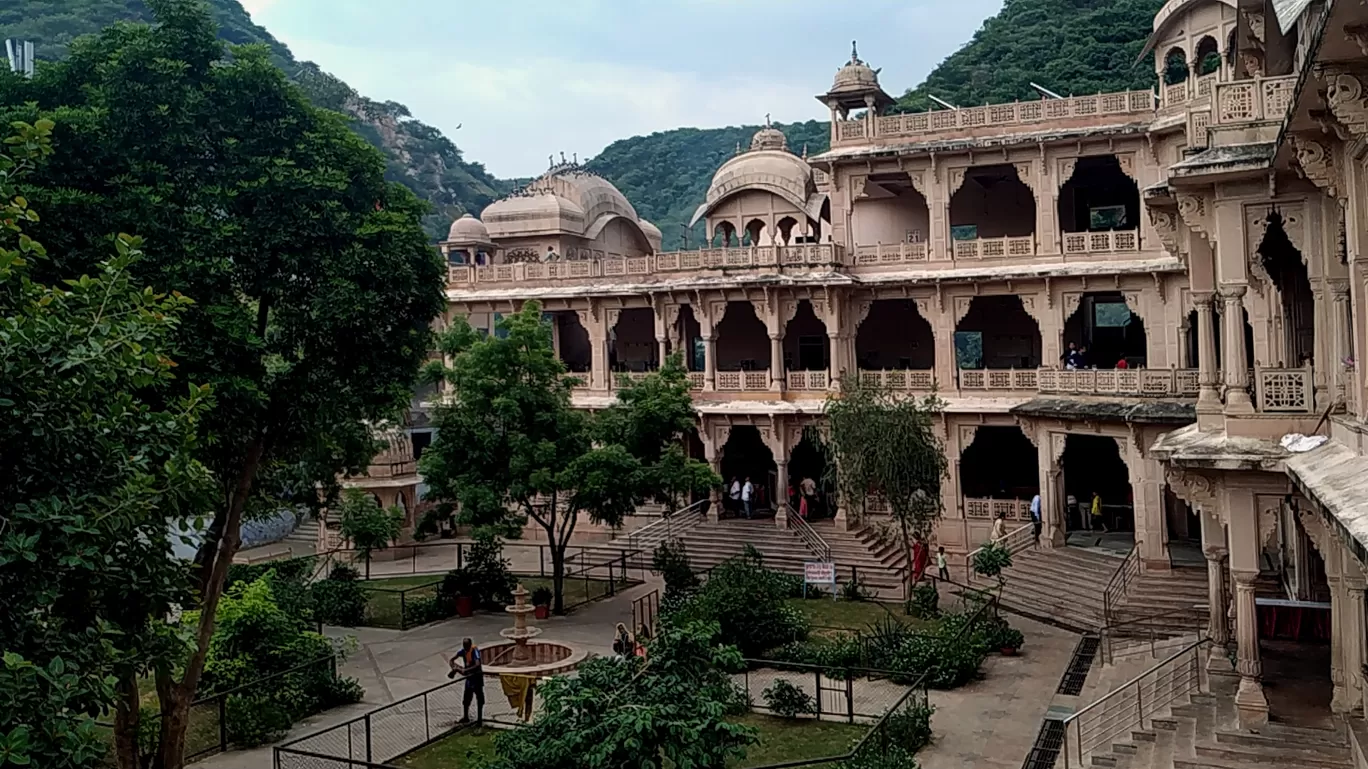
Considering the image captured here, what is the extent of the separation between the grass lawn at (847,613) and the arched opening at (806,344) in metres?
11.0

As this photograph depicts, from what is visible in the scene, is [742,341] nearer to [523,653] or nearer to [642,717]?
[523,653]

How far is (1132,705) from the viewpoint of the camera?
46.0 ft

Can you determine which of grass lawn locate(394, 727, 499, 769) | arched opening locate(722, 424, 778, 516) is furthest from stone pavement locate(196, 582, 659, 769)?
arched opening locate(722, 424, 778, 516)

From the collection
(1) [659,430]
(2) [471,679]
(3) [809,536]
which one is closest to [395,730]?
(2) [471,679]

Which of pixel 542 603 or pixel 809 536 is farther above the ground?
pixel 809 536

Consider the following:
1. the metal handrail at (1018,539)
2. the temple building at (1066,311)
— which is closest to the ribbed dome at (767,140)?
the temple building at (1066,311)

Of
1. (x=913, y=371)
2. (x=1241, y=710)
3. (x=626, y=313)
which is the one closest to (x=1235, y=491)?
(x=1241, y=710)

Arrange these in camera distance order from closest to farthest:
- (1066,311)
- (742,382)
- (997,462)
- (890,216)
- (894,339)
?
(1066,311) < (742,382) < (997,462) < (890,216) < (894,339)

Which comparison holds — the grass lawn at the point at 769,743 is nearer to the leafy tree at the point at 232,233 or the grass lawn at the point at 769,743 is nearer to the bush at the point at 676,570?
the leafy tree at the point at 232,233

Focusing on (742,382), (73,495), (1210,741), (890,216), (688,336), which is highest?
(890,216)

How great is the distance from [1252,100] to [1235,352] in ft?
9.49

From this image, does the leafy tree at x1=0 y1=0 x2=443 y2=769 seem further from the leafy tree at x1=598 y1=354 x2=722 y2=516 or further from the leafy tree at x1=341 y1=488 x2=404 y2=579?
the leafy tree at x1=341 y1=488 x2=404 y2=579

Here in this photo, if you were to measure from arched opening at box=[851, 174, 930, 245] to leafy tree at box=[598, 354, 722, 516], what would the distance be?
9219 mm

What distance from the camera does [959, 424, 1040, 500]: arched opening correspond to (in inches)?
1220
